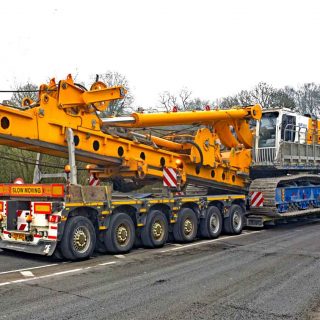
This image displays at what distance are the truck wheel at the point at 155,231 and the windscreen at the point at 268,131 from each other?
5.67 metres

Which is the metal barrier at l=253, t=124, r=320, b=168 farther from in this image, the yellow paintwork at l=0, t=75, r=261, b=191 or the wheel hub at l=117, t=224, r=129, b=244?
Answer: the wheel hub at l=117, t=224, r=129, b=244

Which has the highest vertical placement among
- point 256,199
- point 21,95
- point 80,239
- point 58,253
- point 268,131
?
point 21,95

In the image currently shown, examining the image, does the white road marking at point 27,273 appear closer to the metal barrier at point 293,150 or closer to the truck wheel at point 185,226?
the truck wheel at point 185,226

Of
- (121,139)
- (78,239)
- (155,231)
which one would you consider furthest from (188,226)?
(78,239)

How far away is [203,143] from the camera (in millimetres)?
12555

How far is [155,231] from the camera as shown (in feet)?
35.5

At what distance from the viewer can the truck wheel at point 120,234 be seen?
31.6 feet

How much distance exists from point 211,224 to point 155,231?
233cm

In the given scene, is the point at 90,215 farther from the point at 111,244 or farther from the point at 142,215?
the point at 142,215

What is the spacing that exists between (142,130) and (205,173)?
101 inches

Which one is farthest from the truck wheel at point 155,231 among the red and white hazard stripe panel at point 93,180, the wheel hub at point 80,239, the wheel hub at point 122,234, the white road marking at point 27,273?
the white road marking at point 27,273

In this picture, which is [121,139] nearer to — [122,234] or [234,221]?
[122,234]

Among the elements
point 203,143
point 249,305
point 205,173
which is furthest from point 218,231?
point 249,305

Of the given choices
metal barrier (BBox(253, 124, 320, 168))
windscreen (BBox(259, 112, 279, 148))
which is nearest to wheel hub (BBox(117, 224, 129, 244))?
metal barrier (BBox(253, 124, 320, 168))
